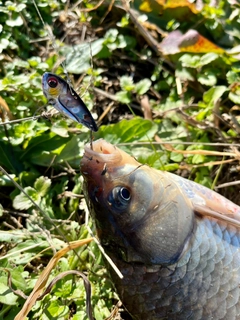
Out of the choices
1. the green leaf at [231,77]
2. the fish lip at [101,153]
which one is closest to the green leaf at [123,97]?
the green leaf at [231,77]

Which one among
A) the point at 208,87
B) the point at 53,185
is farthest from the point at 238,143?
the point at 53,185

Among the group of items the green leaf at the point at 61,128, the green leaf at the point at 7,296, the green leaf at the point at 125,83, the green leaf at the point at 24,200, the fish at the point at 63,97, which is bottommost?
the green leaf at the point at 7,296

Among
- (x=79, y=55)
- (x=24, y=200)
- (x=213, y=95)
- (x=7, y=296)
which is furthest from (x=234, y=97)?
(x=7, y=296)

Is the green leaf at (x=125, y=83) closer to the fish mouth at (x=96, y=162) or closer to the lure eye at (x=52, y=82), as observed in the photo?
the fish mouth at (x=96, y=162)

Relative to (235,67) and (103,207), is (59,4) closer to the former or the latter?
(235,67)

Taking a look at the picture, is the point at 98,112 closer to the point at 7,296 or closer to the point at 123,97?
the point at 123,97

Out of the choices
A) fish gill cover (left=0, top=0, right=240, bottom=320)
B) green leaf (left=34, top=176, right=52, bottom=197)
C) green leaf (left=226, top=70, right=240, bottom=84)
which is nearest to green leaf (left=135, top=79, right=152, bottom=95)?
fish gill cover (left=0, top=0, right=240, bottom=320)

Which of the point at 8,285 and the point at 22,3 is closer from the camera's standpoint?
the point at 8,285
